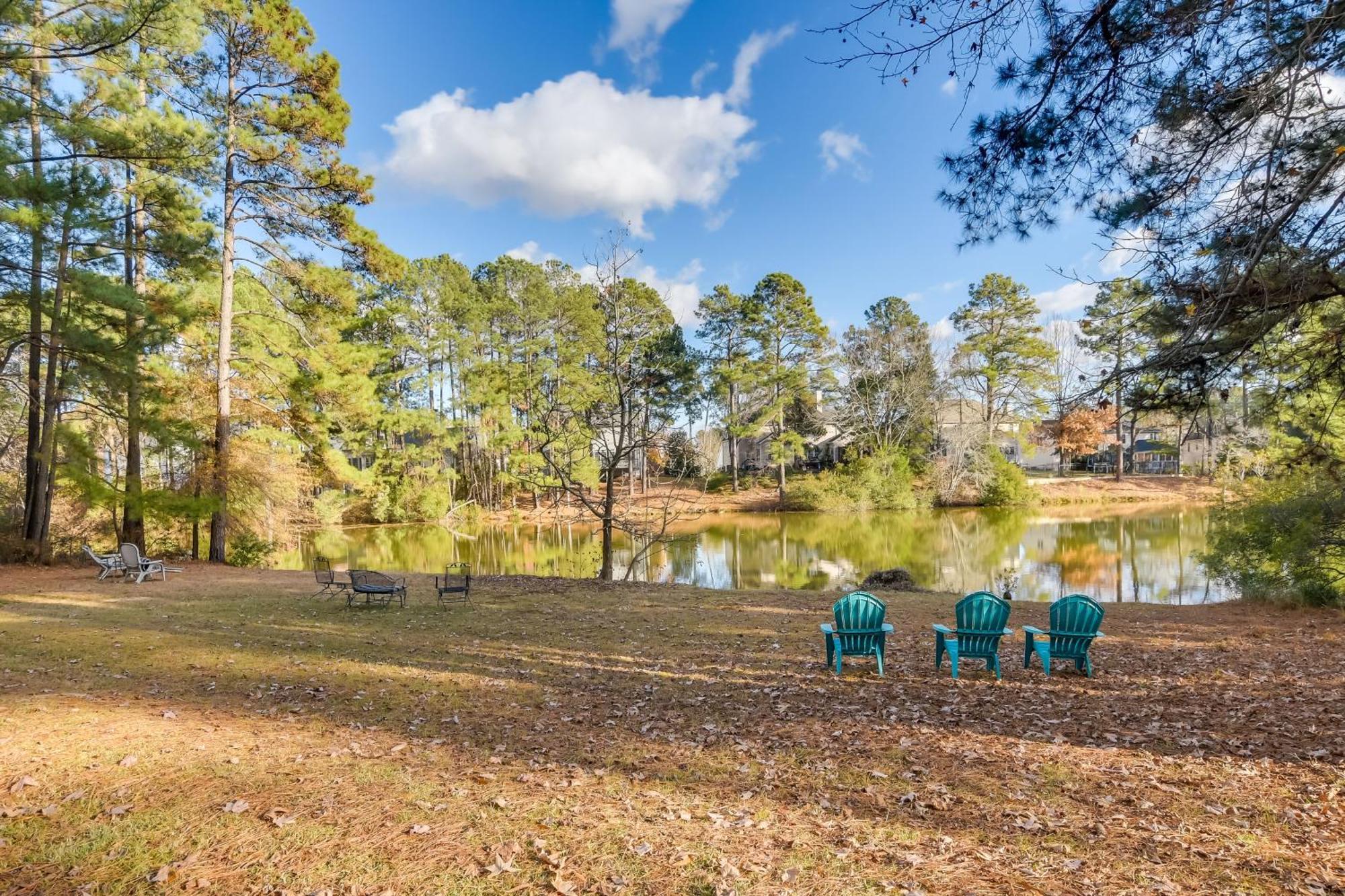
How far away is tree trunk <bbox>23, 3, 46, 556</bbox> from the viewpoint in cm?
1001

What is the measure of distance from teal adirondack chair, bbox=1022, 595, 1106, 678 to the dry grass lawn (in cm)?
17

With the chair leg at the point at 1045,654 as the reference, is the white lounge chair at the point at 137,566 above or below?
above

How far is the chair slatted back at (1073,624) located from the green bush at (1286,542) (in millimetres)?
5988

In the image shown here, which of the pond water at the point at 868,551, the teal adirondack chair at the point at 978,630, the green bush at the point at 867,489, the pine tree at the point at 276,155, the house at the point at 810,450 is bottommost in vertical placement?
the pond water at the point at 868,551

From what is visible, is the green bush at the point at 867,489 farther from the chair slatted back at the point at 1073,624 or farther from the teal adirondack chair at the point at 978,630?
the teal adirondack chair at the point at 978,630

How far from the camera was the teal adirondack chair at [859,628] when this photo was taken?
19.7ft

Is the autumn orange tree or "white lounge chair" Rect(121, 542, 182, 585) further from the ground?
the autumn orange tree

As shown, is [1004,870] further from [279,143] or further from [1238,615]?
[279,143]

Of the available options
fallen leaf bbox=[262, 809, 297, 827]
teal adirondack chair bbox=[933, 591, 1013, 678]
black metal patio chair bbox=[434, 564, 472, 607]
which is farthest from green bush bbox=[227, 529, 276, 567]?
teal adirondack chair bbox=[933, 591, 1013, 678]

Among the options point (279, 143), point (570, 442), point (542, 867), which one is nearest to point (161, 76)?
point (279, 143)

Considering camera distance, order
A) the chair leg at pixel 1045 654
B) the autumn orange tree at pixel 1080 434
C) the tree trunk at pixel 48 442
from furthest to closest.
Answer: the autumn orange tree at pixel 1080 434 < the tree trunk at pixel 48 442 < the chair leg at pixel 1045 654

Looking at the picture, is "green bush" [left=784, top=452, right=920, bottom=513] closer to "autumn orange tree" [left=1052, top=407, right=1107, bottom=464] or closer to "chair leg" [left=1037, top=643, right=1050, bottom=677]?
"autumn orange tree" [left=1052, top=407, right=1107, bottom=464]

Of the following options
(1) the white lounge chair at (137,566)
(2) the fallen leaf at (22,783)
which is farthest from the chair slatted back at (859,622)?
(1) the white lounge chair at (137,566)

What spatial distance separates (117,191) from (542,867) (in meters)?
15.7
